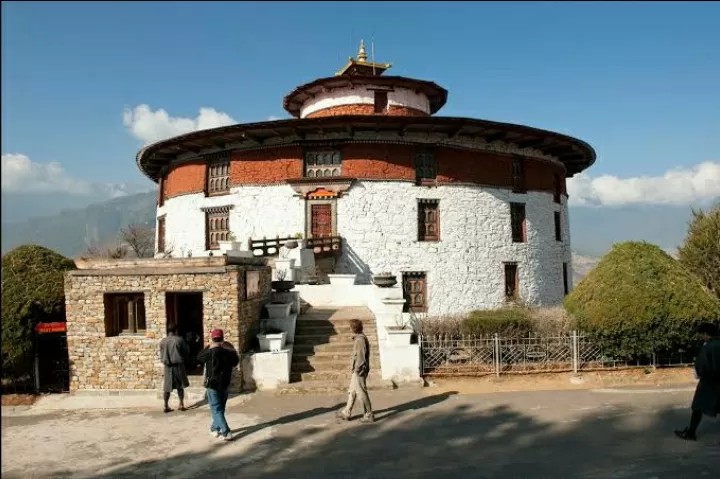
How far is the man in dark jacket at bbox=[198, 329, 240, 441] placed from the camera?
28.6ft

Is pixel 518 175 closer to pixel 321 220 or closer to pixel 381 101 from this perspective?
pixel 381 101

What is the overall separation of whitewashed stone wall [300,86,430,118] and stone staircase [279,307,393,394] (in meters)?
14.2

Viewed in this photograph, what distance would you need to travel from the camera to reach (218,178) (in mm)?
24000

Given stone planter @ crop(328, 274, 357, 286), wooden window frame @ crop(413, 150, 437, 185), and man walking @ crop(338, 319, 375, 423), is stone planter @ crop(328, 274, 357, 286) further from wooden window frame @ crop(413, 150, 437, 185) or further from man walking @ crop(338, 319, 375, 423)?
man walking @ crop(338, 319, 375, 423)

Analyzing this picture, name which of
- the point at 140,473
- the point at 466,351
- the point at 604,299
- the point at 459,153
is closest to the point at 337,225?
the point at 459,153

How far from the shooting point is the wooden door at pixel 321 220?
73.2ft

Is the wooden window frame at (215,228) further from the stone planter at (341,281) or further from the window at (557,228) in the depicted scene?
the window at (557,228)

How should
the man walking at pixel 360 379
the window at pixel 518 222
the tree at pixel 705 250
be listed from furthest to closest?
1. the window at pixel 518 222
2. the tree at pixel 705 250
3. the man walking at pixel 360 379

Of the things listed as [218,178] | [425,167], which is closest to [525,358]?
[425,167]

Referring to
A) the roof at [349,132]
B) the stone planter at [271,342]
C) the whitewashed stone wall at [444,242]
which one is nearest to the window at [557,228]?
the whitewashed stone wall at [444,242]

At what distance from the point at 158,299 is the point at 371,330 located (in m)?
5.50

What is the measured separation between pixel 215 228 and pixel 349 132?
725 cm

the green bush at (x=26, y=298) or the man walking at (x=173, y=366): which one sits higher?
the green bush at (x=26, y=298)

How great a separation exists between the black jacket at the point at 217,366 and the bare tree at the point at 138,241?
22.6 meters
